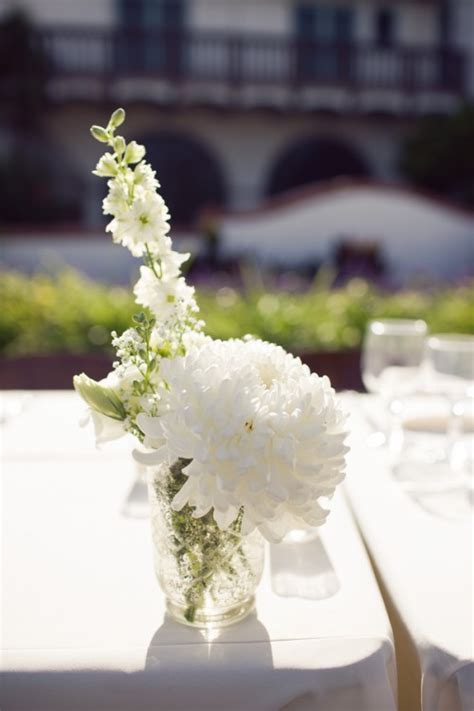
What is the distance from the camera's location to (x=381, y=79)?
1196cm

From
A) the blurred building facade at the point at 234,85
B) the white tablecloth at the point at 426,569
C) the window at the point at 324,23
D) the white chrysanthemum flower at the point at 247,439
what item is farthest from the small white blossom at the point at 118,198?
the window at the point at 324,23

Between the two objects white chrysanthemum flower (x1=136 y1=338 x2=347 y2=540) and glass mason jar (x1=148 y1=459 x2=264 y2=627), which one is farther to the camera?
glass mason jar (x1=148 y1=459 x2=264 y2=627)

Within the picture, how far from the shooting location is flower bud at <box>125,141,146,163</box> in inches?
29.2

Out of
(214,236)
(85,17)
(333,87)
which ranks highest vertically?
(85,17)

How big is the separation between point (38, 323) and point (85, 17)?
10.5 m

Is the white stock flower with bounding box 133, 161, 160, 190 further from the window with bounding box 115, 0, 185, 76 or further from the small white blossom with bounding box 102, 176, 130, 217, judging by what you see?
the window with bounding box 115, 0, 185, 76

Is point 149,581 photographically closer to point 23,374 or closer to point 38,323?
point 23,374

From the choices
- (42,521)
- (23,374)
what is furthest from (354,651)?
(23,374)

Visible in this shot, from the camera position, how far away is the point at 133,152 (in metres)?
0.75

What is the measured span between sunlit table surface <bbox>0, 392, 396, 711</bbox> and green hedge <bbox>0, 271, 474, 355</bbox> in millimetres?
1889

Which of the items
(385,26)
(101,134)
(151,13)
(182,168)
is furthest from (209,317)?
(385,26)

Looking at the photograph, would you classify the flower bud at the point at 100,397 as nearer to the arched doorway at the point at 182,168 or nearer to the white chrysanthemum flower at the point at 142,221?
the white chrysanthemum flower at the point at 142,221

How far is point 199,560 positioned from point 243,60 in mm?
12187

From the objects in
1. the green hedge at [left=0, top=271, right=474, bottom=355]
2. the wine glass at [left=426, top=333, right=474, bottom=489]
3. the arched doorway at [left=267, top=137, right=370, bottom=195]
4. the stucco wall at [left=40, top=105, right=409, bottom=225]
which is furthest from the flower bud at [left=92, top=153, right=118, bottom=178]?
the arched doorway at [left=267, top=137, right=370, bottom=195]
